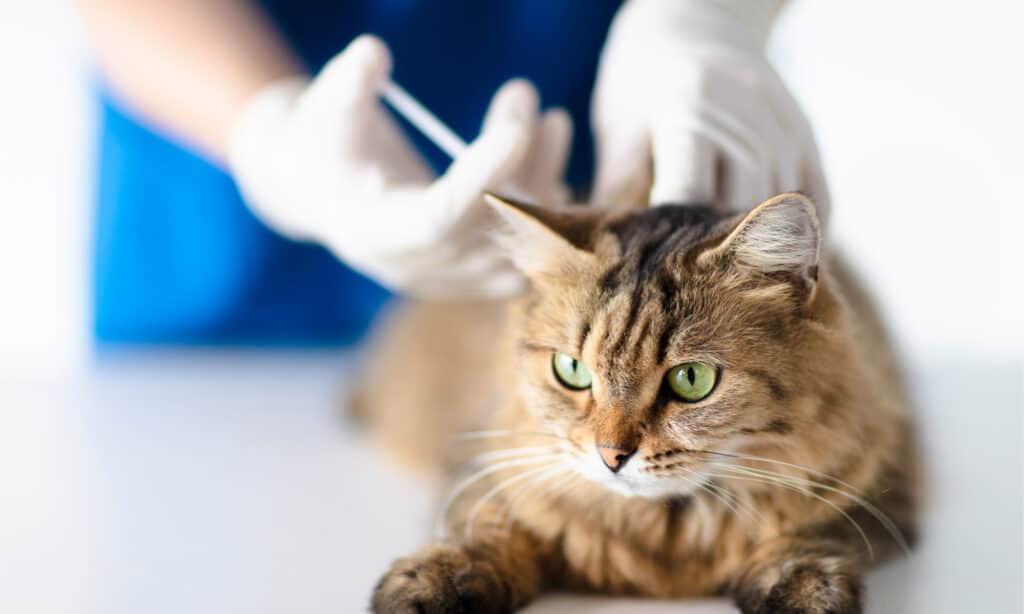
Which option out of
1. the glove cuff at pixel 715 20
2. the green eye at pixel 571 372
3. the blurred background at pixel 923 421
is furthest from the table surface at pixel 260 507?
the glove cuff at pixel 715 20

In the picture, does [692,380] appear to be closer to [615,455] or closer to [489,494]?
[615,455]

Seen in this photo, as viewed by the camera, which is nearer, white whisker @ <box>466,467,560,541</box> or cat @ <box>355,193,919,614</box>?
cat @ <box>355,193,919,614</box>

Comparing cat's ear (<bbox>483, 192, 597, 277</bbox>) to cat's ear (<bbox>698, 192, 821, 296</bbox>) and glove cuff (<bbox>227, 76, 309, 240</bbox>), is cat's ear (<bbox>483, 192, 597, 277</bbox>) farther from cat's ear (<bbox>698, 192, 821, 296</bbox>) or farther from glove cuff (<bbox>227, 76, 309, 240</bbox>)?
glove cuff (<bbox>227, 76, 309, 240</bbox>)

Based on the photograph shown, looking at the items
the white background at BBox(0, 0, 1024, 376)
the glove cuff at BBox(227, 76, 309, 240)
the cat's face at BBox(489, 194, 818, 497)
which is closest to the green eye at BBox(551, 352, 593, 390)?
the cat's face at BBox(489, 194, 818, 497)

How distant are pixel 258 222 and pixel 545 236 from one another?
1158 mm

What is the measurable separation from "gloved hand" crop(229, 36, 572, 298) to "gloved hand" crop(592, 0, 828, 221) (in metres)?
0.12

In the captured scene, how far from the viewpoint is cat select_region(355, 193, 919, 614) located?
0.96 m

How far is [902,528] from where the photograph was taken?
1.12m

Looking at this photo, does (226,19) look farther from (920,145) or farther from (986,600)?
(986,600)

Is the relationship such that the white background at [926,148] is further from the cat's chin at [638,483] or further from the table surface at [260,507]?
the cat's chin at [638,483]

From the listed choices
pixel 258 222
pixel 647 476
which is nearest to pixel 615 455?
pixel 647 476

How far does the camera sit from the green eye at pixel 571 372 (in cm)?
104

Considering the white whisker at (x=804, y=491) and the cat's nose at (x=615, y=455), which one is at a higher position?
the cat's nose at (x=615, y=455)

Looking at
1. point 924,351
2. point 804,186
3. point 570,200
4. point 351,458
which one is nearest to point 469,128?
point 570,200
